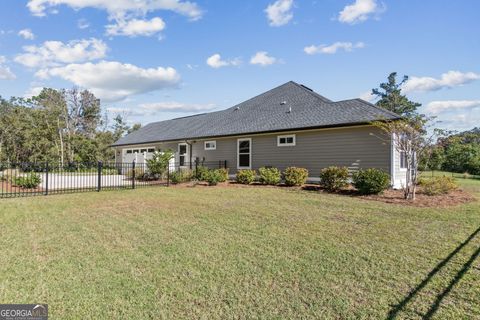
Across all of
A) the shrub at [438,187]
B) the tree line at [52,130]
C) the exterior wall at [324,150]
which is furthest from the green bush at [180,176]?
the tree line at [52,130]

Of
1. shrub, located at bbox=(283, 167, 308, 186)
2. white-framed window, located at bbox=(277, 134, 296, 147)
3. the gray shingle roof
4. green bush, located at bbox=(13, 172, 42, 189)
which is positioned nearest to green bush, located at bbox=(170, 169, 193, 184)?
the gray shingle roof

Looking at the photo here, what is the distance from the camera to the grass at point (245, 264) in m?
2.67

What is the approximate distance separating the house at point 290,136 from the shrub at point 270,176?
1.08 meters

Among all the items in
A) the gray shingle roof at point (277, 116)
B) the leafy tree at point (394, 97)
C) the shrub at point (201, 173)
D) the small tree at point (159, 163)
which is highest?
the leafy tree at point (394, 97)

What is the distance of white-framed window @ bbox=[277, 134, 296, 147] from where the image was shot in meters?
13.2

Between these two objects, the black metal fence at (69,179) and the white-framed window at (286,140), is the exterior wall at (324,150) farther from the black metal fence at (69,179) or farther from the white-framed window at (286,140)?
the black metal fence at (69,179)

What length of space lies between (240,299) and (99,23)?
14.8 m

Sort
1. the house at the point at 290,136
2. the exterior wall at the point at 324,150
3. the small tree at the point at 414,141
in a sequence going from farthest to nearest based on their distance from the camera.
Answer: the house at the point at 290,136 → the exterior wall at the point at 324,150 → the small tree at the point at 414,141

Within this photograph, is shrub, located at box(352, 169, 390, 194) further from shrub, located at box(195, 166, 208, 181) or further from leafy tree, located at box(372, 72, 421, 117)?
leafy tree, located at box(372, 72, 421, 117)

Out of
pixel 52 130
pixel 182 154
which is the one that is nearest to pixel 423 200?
pixel 182 154

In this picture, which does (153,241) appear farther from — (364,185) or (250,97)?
(250,97)

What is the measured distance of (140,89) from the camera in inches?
1072

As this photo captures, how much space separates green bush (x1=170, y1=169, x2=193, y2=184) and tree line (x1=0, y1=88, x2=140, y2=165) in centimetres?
2023

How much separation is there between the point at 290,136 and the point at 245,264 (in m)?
10.2
